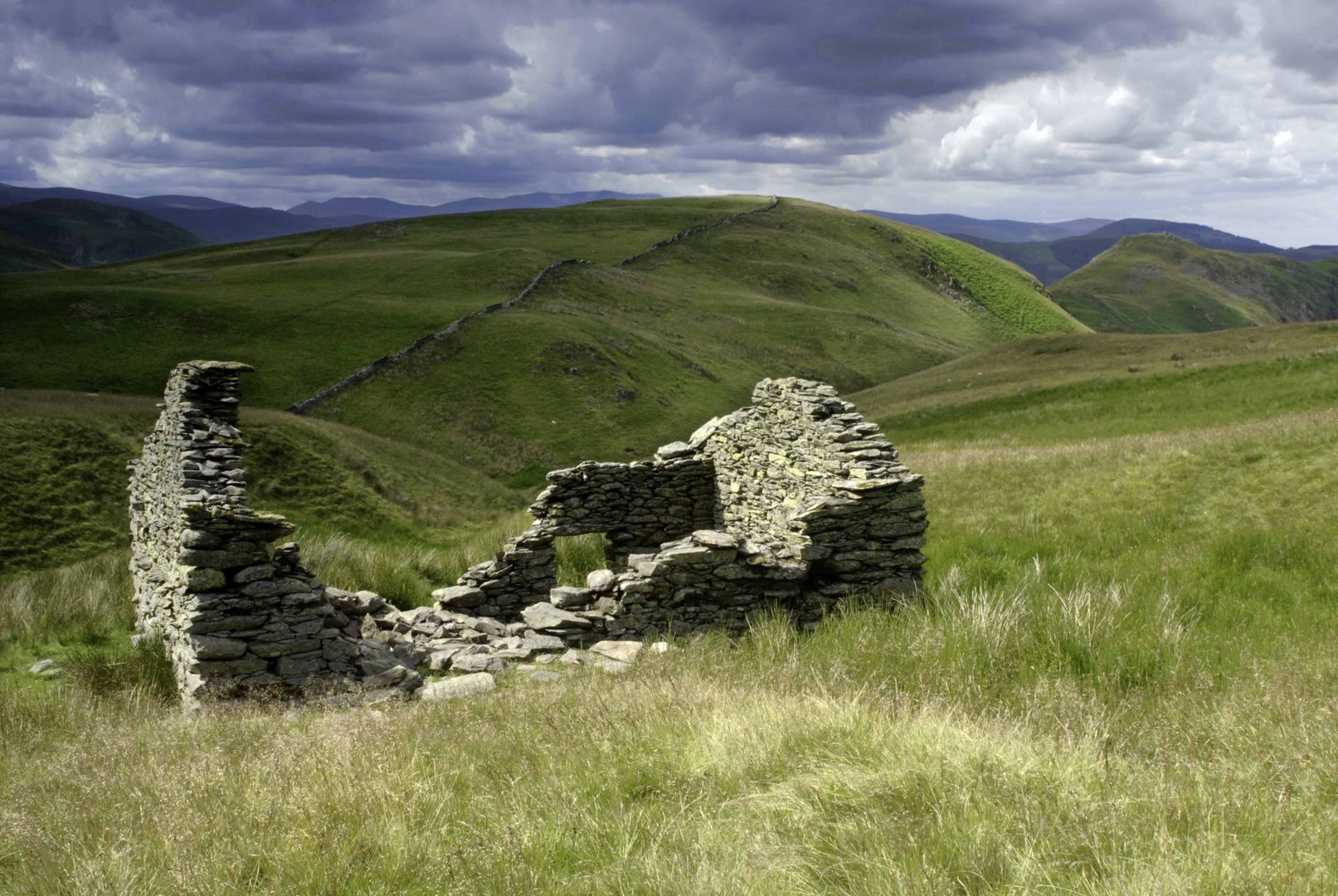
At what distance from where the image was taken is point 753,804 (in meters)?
4.64

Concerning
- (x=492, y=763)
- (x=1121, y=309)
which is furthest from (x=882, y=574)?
(x=1121, y=309)

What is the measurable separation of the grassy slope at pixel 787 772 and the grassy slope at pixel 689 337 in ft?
138

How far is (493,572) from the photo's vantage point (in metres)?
15.0

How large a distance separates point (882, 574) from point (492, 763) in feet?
22.6

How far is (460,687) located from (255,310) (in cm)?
6712

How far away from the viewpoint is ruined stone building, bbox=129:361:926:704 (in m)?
9.91

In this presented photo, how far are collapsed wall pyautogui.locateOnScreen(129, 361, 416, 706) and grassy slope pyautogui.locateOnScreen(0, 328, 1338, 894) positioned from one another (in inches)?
Answer: 33.7

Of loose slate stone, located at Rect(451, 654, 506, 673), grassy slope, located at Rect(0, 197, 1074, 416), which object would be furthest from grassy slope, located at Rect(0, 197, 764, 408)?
loose slate stone, located at Rect(451, 654, 506, 673)

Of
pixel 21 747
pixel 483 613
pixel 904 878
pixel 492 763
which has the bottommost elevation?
pixel 483 613

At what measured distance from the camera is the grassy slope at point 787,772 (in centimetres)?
388

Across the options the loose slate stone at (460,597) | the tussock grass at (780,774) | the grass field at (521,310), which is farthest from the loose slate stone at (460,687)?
the grass field at (521,310)

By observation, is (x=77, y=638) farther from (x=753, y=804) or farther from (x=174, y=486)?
(x=753, y=804)

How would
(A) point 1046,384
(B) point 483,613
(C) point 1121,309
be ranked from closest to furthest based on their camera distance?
(B) point 483,613 < (A) point 1046,384 < (C) point 1121,309

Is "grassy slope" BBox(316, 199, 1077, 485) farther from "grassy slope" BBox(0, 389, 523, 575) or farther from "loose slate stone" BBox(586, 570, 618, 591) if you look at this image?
"loose slate stone" BBox(586, 570, 618, 591)
